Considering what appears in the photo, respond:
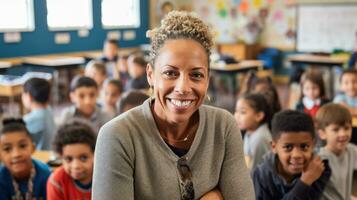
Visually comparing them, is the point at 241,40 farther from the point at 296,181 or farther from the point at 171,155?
the point at 171,155

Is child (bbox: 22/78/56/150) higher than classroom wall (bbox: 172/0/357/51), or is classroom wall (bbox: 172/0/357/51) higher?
classroom wall (bbox: 172/0/357/51)

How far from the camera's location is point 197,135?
137 centimetres

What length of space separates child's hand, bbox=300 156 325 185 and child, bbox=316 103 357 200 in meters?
0.31

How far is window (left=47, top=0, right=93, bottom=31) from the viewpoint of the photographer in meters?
9.16

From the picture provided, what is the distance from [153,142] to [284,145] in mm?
1172

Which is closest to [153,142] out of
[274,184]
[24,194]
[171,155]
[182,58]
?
[171,155]

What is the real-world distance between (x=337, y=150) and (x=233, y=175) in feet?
4.99

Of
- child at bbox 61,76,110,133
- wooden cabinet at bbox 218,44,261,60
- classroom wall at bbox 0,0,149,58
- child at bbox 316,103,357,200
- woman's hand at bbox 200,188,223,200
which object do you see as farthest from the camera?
wooden cabinet at bbox 218,44,261,60

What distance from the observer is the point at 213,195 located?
1359 millimetres

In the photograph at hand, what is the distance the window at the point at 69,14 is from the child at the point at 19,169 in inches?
276

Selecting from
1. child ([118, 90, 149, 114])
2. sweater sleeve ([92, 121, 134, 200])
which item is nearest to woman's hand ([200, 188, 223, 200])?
sweater sleeve ([92, 121, 134, 200])

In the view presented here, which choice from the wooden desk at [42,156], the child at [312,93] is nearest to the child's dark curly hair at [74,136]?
the wooden desk at [42,156]

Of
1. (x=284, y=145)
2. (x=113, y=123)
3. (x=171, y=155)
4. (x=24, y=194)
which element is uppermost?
(x=113, y=123)

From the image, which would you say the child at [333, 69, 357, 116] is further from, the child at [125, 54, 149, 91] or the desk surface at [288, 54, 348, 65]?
the desk surface at [288, 54, 348, 65]
